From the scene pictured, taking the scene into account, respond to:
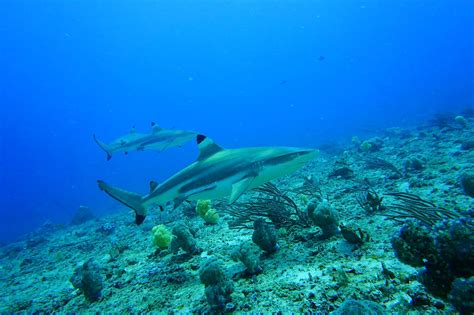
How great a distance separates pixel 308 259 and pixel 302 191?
4.90 metres

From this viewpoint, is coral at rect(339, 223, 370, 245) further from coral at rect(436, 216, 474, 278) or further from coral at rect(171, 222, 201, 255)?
coral at rect(171, 222, 201, 255)

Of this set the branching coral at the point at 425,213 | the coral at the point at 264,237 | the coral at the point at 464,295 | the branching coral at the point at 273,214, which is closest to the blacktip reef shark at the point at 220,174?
the coral at the point at 264,237

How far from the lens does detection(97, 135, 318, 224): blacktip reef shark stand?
4402 mm

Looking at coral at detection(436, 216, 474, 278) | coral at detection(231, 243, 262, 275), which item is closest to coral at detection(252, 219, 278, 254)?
coral at detection(231, 243, 262, 275)

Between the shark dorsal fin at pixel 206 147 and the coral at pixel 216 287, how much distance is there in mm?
2418

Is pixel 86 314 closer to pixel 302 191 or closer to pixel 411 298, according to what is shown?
pixel 411 298

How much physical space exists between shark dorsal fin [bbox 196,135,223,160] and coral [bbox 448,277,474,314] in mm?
4184

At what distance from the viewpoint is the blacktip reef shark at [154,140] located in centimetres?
1197

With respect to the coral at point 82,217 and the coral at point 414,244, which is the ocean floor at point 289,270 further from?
the coral at point 82,217

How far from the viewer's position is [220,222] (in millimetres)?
7609

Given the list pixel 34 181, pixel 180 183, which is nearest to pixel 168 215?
pixel 180 183

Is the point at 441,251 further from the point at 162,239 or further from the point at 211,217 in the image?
the point at 211,217

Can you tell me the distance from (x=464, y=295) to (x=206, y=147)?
14.4 feet

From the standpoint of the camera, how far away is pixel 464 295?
205 centimetres
